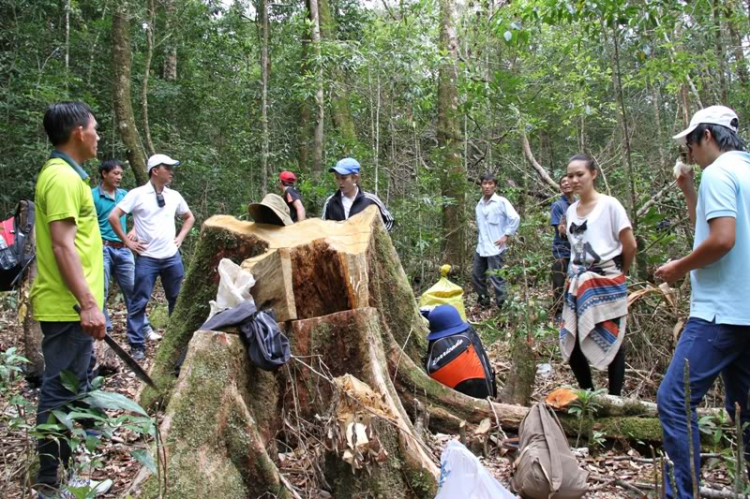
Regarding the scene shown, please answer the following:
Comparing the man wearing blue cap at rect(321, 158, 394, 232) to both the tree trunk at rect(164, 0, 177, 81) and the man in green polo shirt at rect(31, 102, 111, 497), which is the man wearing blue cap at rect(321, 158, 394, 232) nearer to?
the man in green polo shirt at rect(31, 102, 111, 497)

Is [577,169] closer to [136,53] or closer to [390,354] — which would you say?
[390,354]

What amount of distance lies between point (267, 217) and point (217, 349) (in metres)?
1.74

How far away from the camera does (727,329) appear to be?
9.36ft

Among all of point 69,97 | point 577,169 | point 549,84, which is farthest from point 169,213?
point 549,84

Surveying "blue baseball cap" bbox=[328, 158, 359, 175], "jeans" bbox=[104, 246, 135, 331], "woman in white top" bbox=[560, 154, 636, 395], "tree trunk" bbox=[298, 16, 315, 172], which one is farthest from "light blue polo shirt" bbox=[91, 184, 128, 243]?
"tree trunk" bbox=[298, 16, 315, 172]

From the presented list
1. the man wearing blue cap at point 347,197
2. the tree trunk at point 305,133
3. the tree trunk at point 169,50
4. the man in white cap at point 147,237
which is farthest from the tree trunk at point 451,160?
the tree trunk at point 169,50

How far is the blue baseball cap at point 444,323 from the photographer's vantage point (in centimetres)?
472

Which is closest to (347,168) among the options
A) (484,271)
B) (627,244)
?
(627,244)

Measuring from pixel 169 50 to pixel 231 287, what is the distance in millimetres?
12863

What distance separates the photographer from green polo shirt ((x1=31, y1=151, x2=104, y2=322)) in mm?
3104

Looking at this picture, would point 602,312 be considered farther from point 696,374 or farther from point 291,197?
point 291,197

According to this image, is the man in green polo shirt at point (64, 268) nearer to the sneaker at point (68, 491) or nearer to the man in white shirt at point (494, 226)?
the sneaker at point (68, 491)

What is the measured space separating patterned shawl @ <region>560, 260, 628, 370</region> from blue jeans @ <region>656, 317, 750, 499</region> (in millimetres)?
1358

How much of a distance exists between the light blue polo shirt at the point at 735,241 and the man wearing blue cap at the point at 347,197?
3.66 m
